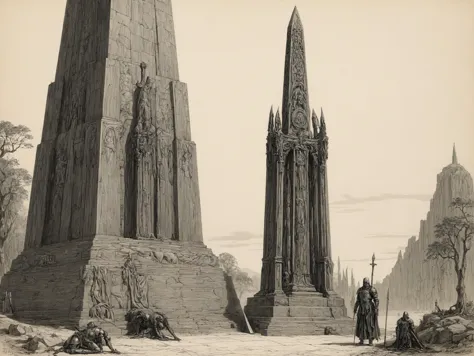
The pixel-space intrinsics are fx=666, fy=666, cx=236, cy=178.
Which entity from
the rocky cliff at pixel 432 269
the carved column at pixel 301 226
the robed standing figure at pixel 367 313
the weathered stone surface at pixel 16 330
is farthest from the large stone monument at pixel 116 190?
the rocky cliff at pixel 432 269

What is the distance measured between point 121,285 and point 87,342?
568 cm

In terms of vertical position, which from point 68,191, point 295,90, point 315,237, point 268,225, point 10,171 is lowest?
point 315,237

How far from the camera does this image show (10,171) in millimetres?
38750

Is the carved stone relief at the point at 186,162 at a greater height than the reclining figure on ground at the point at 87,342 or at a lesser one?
greater

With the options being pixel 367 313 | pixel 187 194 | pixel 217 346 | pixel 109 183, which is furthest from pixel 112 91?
pixel 367 313

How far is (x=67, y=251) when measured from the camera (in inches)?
902

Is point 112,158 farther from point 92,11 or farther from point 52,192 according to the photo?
point 92,11

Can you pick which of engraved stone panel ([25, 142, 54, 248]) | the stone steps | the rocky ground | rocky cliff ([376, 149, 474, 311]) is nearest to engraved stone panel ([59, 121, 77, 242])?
engraved stone panel ([25, 142, 54, 248])

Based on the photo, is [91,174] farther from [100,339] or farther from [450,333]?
[450,333]

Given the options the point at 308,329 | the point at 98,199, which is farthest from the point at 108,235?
the point at 308,329

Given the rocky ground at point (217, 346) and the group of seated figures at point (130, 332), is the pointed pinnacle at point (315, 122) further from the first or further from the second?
the group of seated figures at point (130, 332)

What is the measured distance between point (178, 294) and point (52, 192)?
24.0 feet

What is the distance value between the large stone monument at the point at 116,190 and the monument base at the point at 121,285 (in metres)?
0.04

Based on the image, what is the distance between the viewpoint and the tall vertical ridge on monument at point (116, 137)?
2417cm
